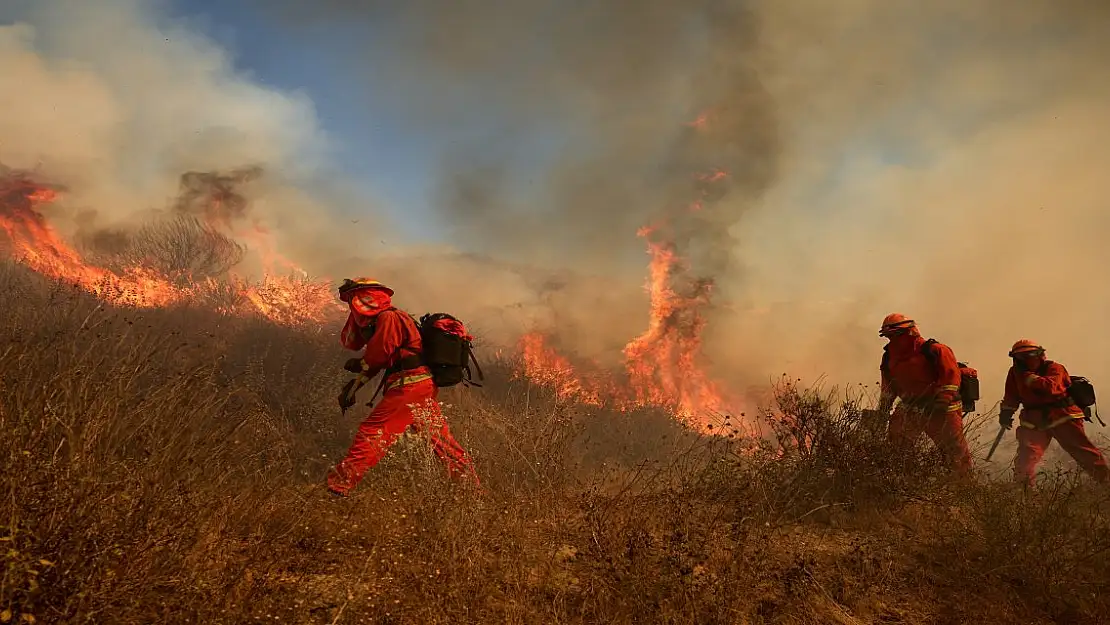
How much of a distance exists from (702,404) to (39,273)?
1837 centimetres

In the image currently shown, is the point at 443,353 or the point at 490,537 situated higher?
the point at 443,353

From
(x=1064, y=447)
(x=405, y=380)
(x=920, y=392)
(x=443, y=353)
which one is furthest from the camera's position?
(x=1064, y=447)

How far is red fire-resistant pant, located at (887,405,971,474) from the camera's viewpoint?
195 inches

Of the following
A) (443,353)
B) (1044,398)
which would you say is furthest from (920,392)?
(443,353)

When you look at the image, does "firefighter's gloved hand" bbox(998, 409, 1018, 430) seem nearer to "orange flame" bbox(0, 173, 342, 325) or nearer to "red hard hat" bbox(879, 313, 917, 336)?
"red hard hat" bbox(879, 313, 917, 336)

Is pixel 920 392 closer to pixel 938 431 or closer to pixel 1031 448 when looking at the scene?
pixel 938 431

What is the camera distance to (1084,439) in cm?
638

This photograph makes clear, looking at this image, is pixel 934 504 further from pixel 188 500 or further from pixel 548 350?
pixel 548 350

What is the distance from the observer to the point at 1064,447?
6605 mm

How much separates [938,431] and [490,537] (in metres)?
5.09

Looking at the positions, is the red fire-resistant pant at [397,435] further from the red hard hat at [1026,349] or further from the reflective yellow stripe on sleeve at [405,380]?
the red hard hat at [1026,349]

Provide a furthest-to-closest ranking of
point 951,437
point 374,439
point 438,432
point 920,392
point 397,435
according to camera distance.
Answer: point 920,392, point 951,437, point 397,435, point 374,439, point 438,432

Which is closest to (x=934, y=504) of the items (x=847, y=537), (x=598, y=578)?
(x=847, y=537)

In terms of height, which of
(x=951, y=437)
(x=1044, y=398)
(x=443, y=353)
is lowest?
(x=951, y=437)
